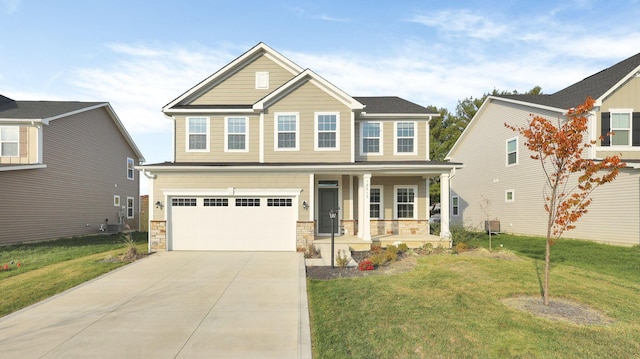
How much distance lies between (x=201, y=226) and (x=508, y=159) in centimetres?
1681

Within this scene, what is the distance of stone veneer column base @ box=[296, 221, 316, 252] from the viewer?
12.4m

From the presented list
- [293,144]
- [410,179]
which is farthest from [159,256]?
[410,179]

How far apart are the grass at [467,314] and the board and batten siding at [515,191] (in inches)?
192

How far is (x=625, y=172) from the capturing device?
44.1ft

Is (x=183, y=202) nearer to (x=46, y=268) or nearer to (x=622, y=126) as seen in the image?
(x=46, y=268)

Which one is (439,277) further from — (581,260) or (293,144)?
(293,144)

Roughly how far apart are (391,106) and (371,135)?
194cm

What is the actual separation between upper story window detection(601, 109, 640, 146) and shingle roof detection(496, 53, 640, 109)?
114 centimetres

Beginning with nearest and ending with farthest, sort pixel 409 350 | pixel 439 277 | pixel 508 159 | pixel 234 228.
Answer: pixel 409 350, pixel 439 277, pixel 234 228, pixel 508 159

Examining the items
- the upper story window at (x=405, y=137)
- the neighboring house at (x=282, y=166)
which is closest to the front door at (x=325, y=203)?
the neighboring house at (x=282, y=166)

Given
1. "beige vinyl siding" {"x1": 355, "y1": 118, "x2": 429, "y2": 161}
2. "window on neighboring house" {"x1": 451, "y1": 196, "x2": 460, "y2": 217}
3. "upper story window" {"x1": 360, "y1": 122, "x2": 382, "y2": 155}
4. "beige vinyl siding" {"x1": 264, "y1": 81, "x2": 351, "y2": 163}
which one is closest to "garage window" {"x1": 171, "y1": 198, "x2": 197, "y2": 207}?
"beige vinyl siding" {"x1": 264, "y1": 81, "x2": 351, "y2": 163}

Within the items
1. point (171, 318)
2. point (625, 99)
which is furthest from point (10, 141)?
point (625, 99)

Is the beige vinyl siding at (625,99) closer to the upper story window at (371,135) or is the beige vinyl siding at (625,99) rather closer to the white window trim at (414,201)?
the white window trim at (414,201)

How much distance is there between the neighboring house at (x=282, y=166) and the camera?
12.5 meters
